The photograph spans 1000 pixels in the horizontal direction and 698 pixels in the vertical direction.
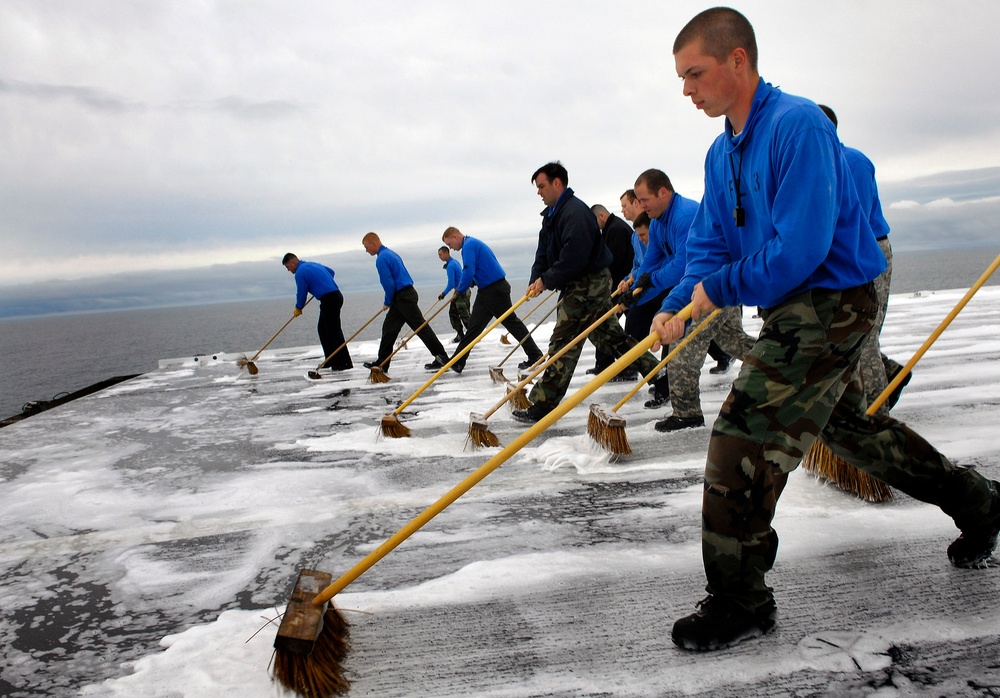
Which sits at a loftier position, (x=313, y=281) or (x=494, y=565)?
(x=313, y=281)

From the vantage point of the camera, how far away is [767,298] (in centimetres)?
188

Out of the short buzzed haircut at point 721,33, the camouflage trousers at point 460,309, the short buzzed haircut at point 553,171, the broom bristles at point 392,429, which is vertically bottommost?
the broom bristles at point 392,429

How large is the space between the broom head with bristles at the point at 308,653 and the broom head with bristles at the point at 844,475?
202 centimetres

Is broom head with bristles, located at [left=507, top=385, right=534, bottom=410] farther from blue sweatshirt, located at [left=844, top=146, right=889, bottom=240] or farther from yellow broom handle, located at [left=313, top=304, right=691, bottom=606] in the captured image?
yellow broom handle, located at [left=313, top=304, right=691, bottom=606]

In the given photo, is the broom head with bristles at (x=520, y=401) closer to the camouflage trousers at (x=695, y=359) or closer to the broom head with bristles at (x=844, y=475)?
the camouflage trousers at (x=695, y=359)

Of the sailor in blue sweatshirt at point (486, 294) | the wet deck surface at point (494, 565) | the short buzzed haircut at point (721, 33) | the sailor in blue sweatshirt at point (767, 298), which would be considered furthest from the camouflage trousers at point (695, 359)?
the sailor in blue sweatshirt at point (486, 294)

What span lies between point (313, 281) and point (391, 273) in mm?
1776

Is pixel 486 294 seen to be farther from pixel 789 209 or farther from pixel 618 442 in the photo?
pixel 789 209

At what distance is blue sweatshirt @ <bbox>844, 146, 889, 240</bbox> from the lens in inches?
127

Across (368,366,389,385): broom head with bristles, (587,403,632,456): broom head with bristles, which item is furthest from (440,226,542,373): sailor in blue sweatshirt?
(587,403,632,456): broom head with bristles

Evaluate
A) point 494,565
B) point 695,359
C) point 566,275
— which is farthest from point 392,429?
point 494,565

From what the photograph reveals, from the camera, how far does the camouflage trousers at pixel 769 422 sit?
1.84 m

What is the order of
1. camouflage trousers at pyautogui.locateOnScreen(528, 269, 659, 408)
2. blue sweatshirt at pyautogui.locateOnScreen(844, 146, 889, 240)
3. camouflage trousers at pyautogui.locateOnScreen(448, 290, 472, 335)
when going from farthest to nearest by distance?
1. camouflage trousers at pyautogui.locateOnScreen(448, 290, 472, 335)
2. camouflage trousers at pyautogui.locateOnScreen(528, 269, 659, 408)
3. blue sweatshirt at pyautogui.locateOnScreen(844, 146, 889, 240)

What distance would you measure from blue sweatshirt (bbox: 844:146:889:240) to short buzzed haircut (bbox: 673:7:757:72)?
1375 mm
